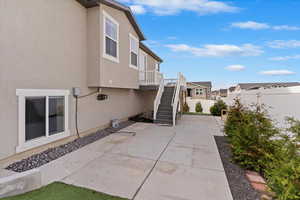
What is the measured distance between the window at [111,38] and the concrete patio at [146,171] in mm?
3947

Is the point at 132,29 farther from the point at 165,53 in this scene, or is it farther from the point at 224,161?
the point at 165,53

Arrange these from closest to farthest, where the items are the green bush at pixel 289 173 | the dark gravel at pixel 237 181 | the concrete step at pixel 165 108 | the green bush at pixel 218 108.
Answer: the green bush at pixel 289 173, the dark gravel at pixel 237 181, the concrete step at pixel 165 108, the green bush at pixel 218 108

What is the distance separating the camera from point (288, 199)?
7.52ft

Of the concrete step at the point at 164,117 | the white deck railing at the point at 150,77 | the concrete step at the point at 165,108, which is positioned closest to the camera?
the concrete step at the point at 164,117

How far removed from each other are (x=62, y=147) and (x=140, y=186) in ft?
11.7

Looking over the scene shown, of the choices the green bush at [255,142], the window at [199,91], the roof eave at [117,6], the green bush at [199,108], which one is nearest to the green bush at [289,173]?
the green bush at [255,142]

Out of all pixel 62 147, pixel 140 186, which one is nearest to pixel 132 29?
pixel 62 147

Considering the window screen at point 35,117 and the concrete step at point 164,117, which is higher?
the window screen at point 35,117

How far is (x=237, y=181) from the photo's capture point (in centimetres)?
355

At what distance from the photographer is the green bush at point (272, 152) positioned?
2.31 metres

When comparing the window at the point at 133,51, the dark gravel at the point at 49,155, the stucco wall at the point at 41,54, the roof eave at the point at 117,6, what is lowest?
the dark gravel at the point at 49,155

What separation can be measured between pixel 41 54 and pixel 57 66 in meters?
0.64

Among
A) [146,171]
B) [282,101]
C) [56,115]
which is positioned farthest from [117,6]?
[282,101]

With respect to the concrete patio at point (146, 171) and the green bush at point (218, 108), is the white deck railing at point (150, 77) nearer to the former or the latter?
the concrete patio at point (146, 171)
